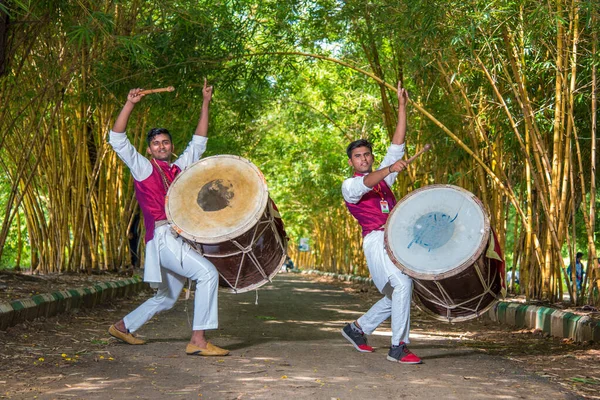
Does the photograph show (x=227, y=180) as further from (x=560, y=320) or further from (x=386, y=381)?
(x=560, y=320)

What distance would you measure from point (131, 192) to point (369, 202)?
24.2 ft

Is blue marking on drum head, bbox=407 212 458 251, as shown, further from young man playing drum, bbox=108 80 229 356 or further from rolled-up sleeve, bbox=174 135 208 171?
rolled-up sleeve, bbox=174 135 208 171

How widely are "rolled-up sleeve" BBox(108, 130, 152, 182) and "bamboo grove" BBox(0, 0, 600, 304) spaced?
0.93 metres

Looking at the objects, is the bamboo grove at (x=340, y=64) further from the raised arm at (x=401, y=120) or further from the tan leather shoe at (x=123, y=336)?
the tan leather shoe at (x=123, y=336)

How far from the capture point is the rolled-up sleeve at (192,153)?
537 cm

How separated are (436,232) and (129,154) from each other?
76.2 inches

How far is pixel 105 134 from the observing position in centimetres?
954

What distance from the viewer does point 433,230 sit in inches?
189

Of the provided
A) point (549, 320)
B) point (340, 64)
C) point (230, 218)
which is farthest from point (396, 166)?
point (340, 64)

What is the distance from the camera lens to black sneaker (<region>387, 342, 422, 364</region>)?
187 inches

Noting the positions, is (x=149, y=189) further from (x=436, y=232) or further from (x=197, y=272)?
(x=436, y=232)

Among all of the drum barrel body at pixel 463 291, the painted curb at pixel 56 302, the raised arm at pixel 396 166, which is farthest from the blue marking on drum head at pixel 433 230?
the painted curb at pixel 56 302

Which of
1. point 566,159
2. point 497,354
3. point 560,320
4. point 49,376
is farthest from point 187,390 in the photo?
point 566,159

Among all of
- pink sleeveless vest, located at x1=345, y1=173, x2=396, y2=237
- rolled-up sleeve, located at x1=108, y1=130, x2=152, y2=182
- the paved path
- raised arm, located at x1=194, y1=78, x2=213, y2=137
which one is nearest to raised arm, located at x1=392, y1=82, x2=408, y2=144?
pink sleeveless vest, located at x1=345, y1=173, x2=396, y2=237
